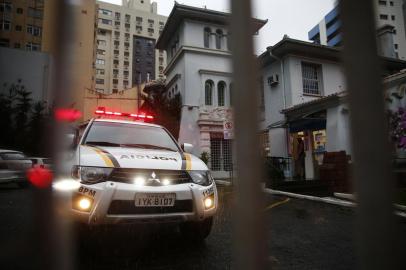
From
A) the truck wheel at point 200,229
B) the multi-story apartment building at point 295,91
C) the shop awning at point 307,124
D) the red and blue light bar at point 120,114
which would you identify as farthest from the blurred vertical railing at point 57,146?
the shop awning at point 307,124

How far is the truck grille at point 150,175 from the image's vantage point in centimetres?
310

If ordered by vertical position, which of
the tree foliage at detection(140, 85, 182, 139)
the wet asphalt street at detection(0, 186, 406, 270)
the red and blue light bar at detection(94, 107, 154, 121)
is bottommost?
the wet asphalt street at detection(0, 186, 406, 270)

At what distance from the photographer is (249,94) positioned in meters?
0.65

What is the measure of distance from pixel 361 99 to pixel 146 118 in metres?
5.65

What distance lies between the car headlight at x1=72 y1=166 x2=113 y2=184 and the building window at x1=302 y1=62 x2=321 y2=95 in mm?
15151

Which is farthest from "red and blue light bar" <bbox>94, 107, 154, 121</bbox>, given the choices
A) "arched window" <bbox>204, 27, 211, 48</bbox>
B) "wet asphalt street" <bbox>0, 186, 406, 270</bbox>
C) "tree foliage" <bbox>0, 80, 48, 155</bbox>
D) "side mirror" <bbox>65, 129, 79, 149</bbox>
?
"arched window" <bbox>204, 27, 211, 48</bbox>

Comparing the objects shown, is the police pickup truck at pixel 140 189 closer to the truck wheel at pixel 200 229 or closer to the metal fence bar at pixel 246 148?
the truck wheel at pixel 200 229

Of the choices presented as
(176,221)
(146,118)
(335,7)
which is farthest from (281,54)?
(335,7)

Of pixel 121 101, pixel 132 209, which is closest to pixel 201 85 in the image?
pixel 121 101

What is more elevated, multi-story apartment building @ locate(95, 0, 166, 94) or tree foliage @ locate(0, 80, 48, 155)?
multi-story apartment building @ locate(95, 0, 166, 94)

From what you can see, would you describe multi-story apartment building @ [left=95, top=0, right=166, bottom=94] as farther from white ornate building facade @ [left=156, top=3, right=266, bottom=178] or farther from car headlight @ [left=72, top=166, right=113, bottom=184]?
car headlight @ [left=72, top=166, right=113, bottom=184]

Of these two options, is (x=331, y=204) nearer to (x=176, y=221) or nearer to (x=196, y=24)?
(x=176, y=221)

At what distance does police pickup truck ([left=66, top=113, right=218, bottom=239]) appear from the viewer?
9.48 feet

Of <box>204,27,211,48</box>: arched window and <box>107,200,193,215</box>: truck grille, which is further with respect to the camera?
<box>204,27,211,48</box>: arched window
